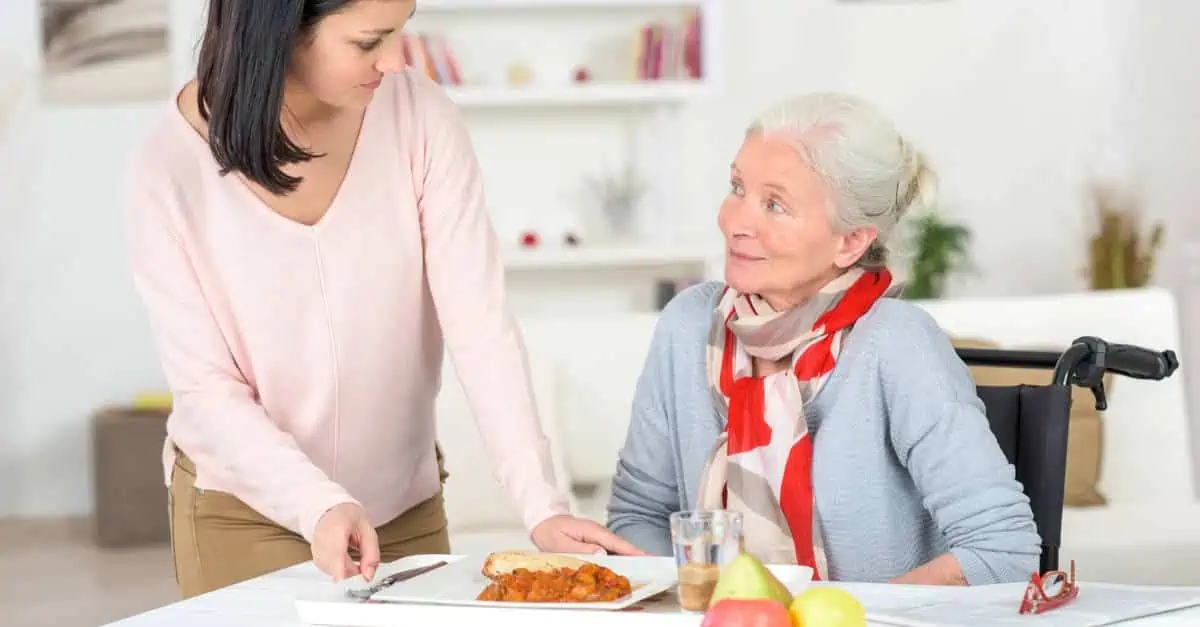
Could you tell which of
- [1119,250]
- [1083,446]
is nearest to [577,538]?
[1083,446]

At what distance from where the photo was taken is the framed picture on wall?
5.45 metres

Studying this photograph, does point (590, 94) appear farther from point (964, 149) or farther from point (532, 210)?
point (964, 149)

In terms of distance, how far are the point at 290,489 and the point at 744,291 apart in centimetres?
62

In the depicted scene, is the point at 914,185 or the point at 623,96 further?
the point at 623,96

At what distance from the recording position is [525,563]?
149 cm

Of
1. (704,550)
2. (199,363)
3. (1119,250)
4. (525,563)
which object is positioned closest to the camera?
(704,550)

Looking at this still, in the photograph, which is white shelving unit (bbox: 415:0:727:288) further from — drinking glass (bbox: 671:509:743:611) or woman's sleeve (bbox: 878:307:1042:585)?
drinking glass (bbox: 671:509:743:611)

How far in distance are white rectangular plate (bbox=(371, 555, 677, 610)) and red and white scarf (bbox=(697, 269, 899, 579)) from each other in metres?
0.34

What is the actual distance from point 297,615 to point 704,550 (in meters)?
0.38

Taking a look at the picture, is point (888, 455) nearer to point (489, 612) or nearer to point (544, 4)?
point (489, 612)

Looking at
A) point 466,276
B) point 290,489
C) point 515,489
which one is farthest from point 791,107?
point 290,489

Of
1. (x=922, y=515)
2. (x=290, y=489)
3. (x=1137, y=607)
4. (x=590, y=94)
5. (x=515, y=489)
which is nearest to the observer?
(x=1137, y=607)

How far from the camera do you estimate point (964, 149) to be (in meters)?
5.58

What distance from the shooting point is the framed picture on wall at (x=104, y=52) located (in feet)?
17.9
